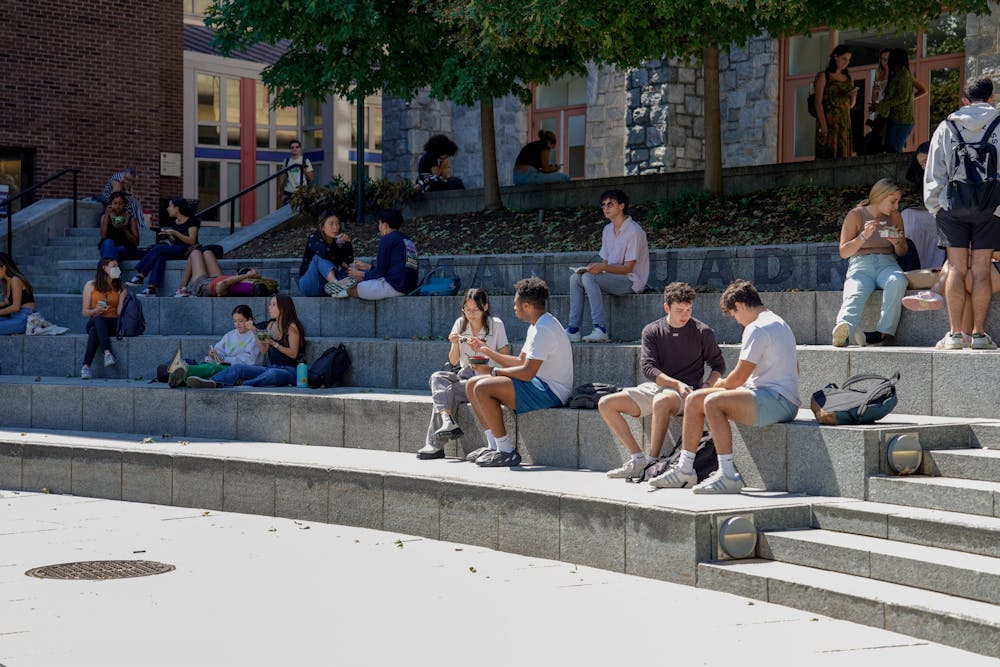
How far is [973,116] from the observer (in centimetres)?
966

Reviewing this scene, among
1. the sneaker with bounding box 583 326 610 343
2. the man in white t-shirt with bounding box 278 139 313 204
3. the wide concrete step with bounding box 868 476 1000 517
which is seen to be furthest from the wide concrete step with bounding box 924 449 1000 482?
the man in white t-shirt with bounding box 278 139 313 204

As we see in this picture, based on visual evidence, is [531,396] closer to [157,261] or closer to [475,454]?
[475,454]

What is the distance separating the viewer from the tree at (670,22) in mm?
14500

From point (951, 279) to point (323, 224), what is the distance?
23.5ft

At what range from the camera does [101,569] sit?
8.48 meters

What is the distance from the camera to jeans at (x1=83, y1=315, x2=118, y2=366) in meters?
15.1

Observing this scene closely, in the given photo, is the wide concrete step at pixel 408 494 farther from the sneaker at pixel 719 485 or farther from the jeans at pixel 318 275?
the jeans at pixel 318 275

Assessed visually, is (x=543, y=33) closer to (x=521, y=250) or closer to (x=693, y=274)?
(x=521, y=250)

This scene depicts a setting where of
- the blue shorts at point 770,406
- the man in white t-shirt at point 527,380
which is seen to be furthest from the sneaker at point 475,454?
the blue shorts at point 770,406

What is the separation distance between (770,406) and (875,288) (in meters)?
2.66

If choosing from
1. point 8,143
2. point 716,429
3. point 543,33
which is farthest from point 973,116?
point 8,143

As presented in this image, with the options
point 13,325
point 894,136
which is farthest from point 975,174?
point 13,325

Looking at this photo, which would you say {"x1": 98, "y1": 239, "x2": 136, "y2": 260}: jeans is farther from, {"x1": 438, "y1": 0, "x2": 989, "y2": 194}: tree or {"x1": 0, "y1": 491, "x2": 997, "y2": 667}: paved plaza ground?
{"x1": 0, "y1": 491, "x2": 997, "y2": 667}: paved plaza ground

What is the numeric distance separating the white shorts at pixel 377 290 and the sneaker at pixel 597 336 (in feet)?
9.14
